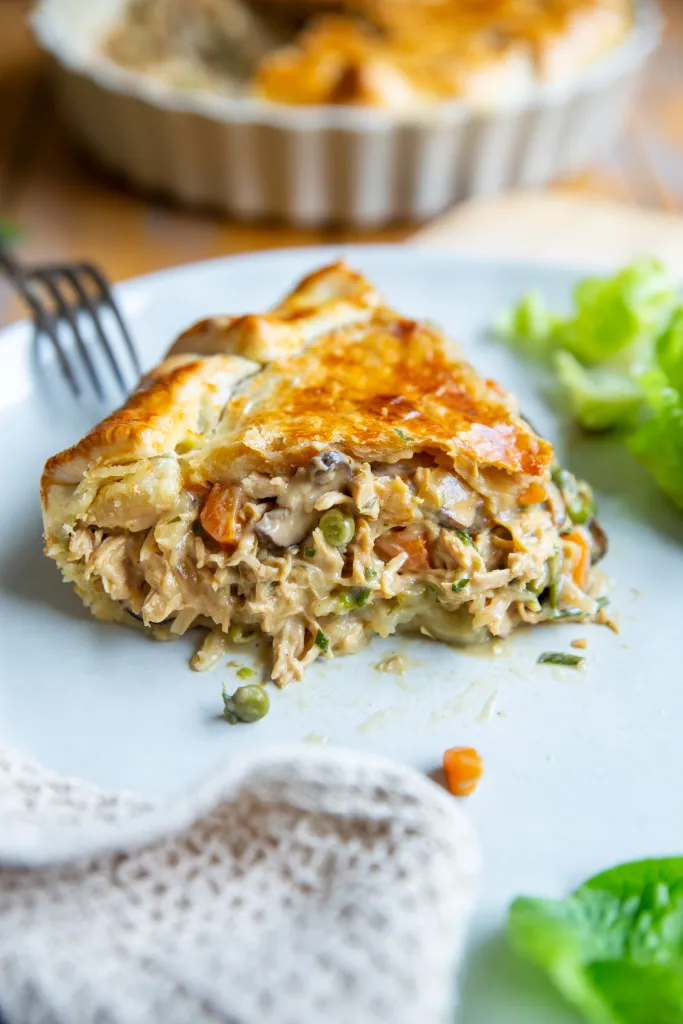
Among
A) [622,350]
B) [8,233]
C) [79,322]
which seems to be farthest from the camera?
[8,233]

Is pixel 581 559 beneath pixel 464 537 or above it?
beneath

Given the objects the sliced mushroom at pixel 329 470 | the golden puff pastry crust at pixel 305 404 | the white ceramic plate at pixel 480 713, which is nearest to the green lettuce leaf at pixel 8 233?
the white ceramic plate at pixel 480 713

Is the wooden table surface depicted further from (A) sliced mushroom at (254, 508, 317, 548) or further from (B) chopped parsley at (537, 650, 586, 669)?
(B) chopped parsley at (537, 650, 586, 669)

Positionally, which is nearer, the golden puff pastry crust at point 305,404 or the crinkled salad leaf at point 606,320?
the golden puff pastry crust at point 305,404

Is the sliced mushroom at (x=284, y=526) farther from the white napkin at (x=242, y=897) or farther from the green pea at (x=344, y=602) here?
the white napkin at (x=242, y=897)

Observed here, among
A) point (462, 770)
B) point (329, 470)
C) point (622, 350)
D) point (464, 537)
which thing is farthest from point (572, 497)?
point (622, 350)

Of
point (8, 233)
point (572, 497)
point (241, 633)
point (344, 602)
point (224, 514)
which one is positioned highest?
point (224, 514)

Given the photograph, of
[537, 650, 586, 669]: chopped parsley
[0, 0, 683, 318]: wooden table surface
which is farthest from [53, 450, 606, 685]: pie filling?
[0, 0, 683, 318]: wooden table surface

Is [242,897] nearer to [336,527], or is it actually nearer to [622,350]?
[336,527]
